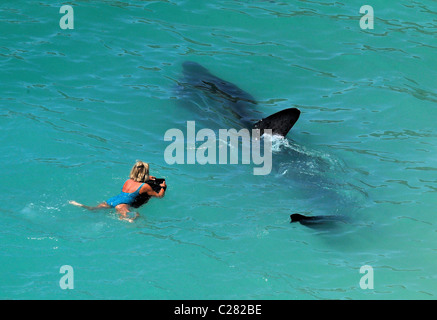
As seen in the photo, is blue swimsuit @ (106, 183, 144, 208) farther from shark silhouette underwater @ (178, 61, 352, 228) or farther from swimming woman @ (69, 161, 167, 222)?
shark silhouette underwater @ (178, 61, 352, 228)

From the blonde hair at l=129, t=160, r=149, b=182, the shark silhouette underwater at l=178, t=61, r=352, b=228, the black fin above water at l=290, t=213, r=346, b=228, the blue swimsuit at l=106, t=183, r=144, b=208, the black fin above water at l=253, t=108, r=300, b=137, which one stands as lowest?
the black fin above water at l=290, t=213, r=346, b=228

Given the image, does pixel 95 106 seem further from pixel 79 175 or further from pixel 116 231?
pixel 116 231

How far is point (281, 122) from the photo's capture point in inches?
457

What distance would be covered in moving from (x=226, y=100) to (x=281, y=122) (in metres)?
1.94

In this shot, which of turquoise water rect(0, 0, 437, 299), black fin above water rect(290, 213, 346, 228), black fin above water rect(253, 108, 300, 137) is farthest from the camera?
black fin above water rect(253, 108, 300, 137)

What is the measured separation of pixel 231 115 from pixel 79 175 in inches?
148

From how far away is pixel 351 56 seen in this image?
1471 cm

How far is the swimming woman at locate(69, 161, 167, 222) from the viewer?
30.7ft

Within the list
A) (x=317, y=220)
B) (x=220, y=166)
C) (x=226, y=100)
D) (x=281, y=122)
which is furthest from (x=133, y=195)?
(x=226, y=100)

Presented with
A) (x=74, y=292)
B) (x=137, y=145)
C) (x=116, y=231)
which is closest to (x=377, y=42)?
(x=137, y=145)

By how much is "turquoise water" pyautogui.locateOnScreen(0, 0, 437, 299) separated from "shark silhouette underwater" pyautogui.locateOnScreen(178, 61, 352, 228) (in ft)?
0.94

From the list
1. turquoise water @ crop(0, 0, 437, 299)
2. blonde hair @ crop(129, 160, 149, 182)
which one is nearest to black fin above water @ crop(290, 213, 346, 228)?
turquoise water @ crop(0, 0, 437, 299)

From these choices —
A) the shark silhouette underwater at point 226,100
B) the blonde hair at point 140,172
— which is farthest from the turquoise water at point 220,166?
the blonde hair at point 140,172

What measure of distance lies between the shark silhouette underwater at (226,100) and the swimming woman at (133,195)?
122 inches
